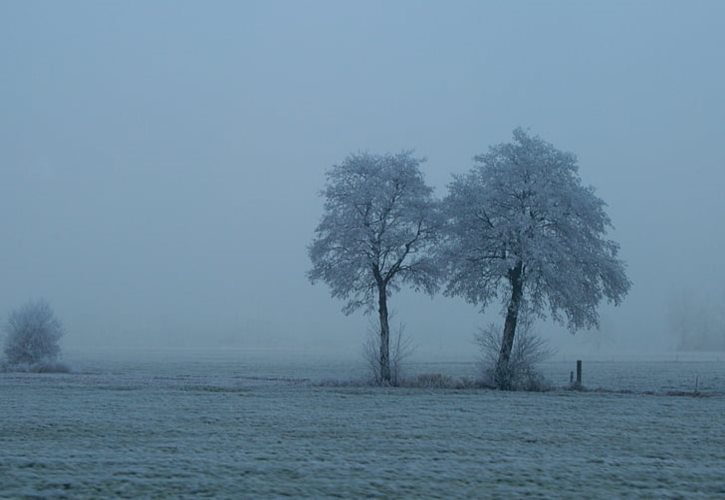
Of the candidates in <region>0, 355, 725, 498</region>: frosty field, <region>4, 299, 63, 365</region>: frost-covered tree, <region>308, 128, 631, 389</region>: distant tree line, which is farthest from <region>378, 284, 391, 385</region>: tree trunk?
<region>4, 299, 63, 365</region>: frost-covered tree

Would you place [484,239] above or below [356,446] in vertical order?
above

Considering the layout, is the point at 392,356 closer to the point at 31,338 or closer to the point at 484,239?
the point at 484,239

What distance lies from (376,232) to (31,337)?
36977 mm

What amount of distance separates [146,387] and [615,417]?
21518 millimetres

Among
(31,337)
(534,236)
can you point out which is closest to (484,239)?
(534,236)

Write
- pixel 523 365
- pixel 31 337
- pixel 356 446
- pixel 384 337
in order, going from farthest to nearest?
pixel 31 337 < pixel 384 337 < pixel 523 365 < pixel 356 446

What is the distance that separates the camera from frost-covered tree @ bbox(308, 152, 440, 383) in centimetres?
4322

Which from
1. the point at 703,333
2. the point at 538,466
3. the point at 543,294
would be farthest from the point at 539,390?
the point at 703,333

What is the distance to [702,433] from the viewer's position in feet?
73.9

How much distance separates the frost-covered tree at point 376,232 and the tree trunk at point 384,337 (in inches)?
2.0

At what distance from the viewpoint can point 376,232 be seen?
143 feet

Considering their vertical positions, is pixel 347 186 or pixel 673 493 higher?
pixel 347 186

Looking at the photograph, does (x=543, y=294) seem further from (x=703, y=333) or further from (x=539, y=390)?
(x=703, y=333)

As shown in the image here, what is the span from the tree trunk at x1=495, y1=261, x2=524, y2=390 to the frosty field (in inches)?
229
